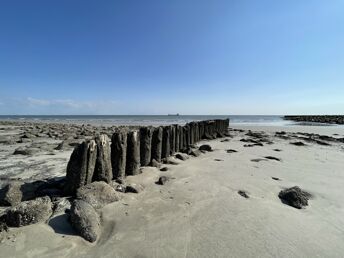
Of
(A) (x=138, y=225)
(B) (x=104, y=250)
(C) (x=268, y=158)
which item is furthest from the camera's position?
(C) (x=268, y=158)

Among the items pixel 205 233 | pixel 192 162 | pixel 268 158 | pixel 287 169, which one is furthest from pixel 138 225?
pixel 268 158

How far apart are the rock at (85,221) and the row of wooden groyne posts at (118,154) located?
1030mm

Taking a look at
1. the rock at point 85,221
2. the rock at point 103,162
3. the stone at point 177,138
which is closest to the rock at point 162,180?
the rock at point 103,162

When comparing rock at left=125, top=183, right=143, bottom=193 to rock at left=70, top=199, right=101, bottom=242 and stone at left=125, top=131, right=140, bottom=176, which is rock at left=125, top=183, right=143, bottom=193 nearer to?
stone at left=125, top=131, right=140, bottom=176

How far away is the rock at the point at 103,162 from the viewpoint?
491cm

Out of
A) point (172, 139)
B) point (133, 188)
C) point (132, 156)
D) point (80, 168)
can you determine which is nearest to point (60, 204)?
point (80, 168)

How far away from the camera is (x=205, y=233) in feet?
11.4

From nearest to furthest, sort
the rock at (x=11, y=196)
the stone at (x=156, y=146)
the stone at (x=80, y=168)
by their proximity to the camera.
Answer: the rock at (x=11, y=196)
the stone at (x=80, y=168)
the stone at (x=156, y=146)

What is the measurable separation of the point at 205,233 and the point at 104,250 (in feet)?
4.04

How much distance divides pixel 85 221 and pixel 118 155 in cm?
225

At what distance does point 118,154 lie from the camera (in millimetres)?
5559

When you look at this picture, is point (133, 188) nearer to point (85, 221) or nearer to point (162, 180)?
point (162, 180)

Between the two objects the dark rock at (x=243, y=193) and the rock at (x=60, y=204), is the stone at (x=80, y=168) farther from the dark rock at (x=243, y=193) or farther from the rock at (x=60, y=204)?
the dark rock at (x=243, y=193)

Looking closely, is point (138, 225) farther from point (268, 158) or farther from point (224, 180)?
point (268, 158)
